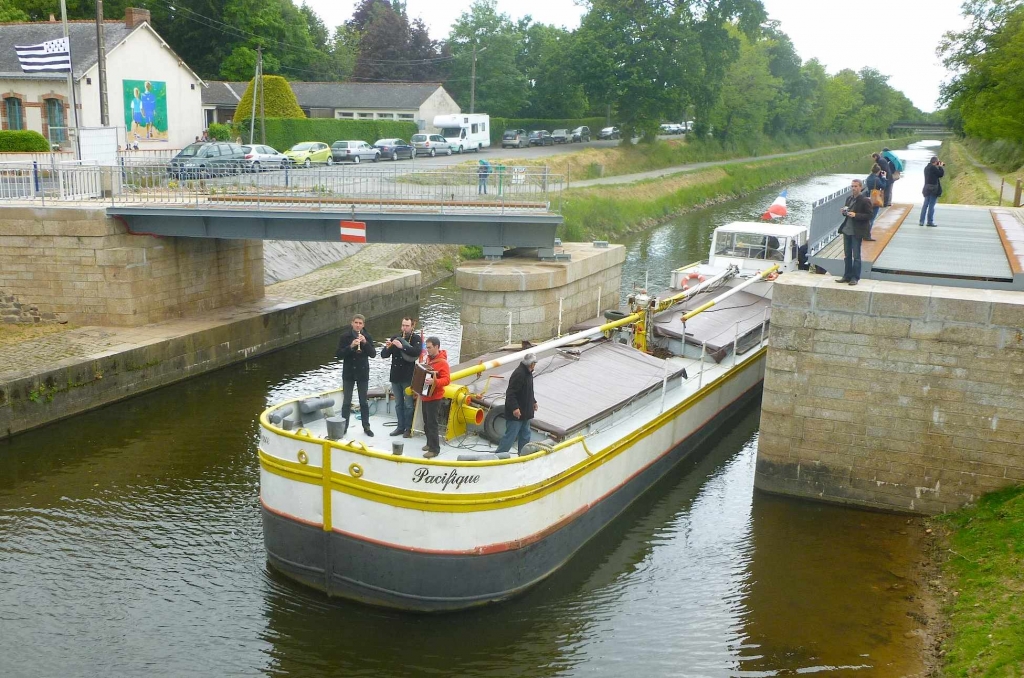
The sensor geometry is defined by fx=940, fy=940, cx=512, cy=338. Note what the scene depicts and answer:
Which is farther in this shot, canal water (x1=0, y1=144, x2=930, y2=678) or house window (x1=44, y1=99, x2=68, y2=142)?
house window (x1=44, y1=99, x2=68, y2=142)

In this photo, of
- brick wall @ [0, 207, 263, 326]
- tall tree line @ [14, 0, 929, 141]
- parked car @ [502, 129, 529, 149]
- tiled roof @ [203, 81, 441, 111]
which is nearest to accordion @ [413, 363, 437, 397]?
brick wall @ [0, 207, 263, 326]

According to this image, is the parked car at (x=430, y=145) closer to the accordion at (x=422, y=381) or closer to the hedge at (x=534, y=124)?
the hedge at (x=534, y=124)

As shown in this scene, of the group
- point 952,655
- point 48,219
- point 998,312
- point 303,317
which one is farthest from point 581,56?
point 952,655

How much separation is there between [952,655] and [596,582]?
4384 millimetres

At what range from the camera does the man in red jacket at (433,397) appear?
11.6 m

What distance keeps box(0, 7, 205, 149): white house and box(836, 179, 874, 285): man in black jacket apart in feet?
112

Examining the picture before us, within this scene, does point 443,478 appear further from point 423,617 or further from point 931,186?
point 931,186

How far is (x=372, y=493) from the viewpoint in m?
10.9

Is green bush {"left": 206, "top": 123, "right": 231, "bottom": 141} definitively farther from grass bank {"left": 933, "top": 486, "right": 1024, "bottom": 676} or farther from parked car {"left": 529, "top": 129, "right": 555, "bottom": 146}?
grass bank {"left": 933, "top": 486, "right": 1024, "bottom": 676}

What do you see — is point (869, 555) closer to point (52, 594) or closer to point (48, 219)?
point (52, 594)

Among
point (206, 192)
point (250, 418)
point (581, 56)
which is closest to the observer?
point (250, 418)

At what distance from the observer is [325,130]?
178 feet

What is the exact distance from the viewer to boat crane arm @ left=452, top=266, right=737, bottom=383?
12.9 m

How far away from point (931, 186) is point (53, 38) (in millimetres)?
38064
